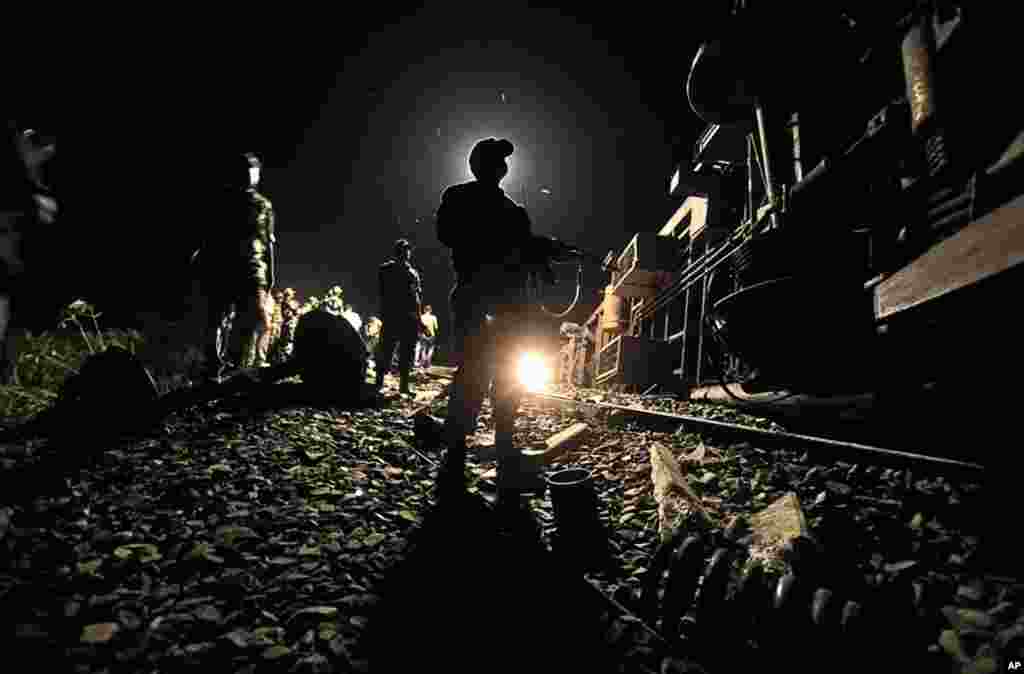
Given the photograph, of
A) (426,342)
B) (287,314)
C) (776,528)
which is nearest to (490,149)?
(776,528)

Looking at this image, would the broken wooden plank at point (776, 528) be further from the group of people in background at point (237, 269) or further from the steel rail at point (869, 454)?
the group of people in background at point (237, 269)

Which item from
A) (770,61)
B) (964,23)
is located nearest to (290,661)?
(964,23)

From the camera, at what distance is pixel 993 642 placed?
1766 mm

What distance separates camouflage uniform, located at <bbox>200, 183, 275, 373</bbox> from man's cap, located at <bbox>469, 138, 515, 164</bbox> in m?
4.48

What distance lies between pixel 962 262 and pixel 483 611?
3.76 m

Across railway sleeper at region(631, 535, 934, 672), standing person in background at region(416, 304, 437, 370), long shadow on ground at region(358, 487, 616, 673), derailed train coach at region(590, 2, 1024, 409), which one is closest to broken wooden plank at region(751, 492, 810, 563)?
railway sleeper at region(631, 535, 934, 672)

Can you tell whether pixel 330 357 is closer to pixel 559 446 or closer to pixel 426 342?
pixel 559 446

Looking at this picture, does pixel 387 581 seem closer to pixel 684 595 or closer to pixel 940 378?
pixel 684 595

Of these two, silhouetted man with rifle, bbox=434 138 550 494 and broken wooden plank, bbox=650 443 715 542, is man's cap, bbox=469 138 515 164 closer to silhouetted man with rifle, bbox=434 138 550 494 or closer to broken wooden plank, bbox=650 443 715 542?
silhouetted man with rifle, bbox=434 138 550 494

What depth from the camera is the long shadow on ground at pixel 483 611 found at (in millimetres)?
1823

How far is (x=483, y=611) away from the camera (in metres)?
2.15

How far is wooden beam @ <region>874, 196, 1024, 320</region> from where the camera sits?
98.0 inches

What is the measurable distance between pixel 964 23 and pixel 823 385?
4.79m

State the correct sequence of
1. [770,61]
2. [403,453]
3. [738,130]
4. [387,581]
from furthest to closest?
[738,130], [770,61], [403,453], [387,581]
